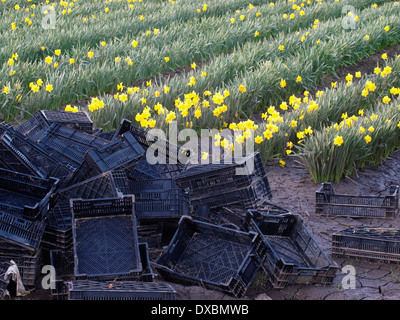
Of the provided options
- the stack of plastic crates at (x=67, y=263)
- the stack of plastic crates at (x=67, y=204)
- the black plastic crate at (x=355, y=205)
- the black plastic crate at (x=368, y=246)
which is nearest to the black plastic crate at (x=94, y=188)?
the stack of plastic crates at (x=67, y=204)

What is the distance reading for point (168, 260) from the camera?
4148 millimetres

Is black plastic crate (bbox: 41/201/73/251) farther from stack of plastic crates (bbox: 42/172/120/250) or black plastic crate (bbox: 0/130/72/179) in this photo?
black plastic crate (bbox: 0/130/72/179)

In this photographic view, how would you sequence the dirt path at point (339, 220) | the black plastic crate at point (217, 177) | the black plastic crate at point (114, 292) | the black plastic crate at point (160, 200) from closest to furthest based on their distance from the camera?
1. the black plastic crate at point (114, 292)
2. the dirt path at point (339, 220)
3. the black plastic crate at point (160, 200)
4. the black plastic crate at point (217, 177)

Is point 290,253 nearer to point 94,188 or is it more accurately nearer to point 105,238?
point 105,238

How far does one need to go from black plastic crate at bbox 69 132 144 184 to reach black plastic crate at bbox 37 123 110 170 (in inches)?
6.4

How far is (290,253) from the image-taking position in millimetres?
4367

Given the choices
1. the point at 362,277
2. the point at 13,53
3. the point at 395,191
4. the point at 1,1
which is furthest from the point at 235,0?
the point at 362,277

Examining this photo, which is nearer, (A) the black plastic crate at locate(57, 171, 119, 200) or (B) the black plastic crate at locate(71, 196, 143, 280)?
(B) the black plastic crate at locate(71, 196, 143, 280)

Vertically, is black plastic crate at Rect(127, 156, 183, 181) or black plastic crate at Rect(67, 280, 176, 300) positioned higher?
black plastic crate at Rect(127, 156, 183, 181)

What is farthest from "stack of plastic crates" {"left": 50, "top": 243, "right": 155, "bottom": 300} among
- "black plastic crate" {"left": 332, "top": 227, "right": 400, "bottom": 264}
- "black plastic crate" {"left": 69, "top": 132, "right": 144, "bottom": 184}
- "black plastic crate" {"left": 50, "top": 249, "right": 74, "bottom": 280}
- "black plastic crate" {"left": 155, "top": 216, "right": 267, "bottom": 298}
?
"black plastic crate" {"left": 332, "top": 227, "right": 400, "bottom": 264}

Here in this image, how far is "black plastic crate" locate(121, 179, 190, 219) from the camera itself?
4.29m

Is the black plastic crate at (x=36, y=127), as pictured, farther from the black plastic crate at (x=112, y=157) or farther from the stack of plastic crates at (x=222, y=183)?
the stack of plastic crates at (x=222, y=183)

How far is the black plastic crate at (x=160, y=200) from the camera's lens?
429cm
